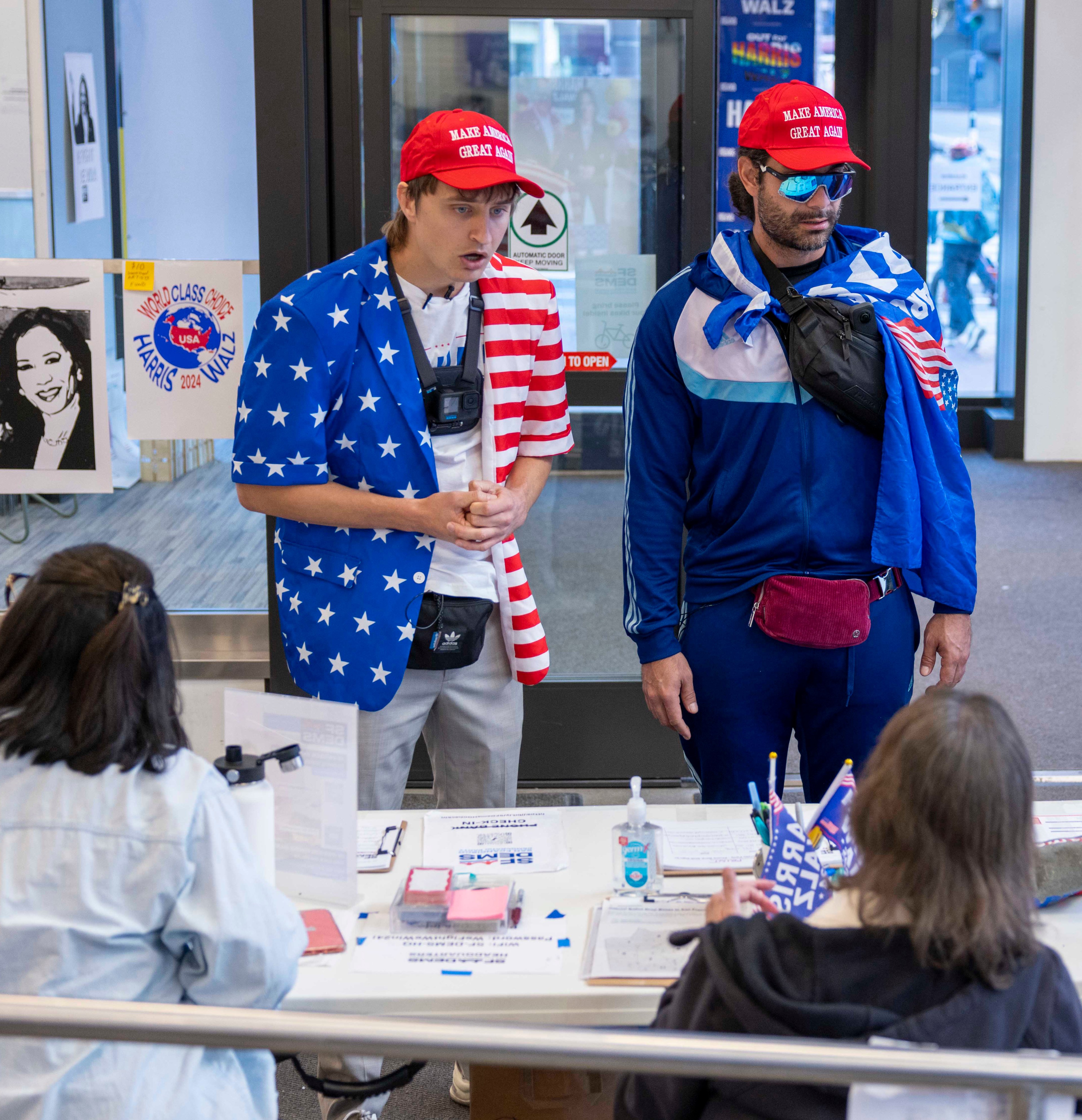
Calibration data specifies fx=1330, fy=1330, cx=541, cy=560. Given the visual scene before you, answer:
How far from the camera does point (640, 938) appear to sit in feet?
5.68

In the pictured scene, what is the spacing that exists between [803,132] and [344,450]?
93cm

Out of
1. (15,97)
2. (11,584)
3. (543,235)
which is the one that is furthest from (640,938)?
(15,97)

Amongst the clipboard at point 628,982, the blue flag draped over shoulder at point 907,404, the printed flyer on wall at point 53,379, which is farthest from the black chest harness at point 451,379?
the printed flyer on wall at point 53,379

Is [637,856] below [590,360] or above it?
below

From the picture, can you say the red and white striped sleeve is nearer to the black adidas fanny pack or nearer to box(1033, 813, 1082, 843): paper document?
the black adidas fanny pack

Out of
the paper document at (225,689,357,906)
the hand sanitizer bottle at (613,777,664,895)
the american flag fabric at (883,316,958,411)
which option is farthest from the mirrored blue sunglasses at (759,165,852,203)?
the paper document at (225,689,357,906)

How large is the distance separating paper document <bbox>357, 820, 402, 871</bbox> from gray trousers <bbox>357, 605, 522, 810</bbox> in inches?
6.9

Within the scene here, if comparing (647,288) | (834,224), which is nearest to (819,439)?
(834,224)

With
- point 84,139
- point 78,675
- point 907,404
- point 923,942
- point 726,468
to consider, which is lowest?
point 923,942

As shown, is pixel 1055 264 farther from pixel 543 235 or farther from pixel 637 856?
pixel 637 856

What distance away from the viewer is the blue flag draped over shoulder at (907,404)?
2.18 meters

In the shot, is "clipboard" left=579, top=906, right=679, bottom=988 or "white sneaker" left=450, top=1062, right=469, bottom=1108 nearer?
"clipboard" left=579, top=906, right=679, bottom=988

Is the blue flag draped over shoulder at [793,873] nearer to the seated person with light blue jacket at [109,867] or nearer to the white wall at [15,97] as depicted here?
the seated person with light blue jacket at [109,867]

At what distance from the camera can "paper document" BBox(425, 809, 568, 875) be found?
77.7 inches
